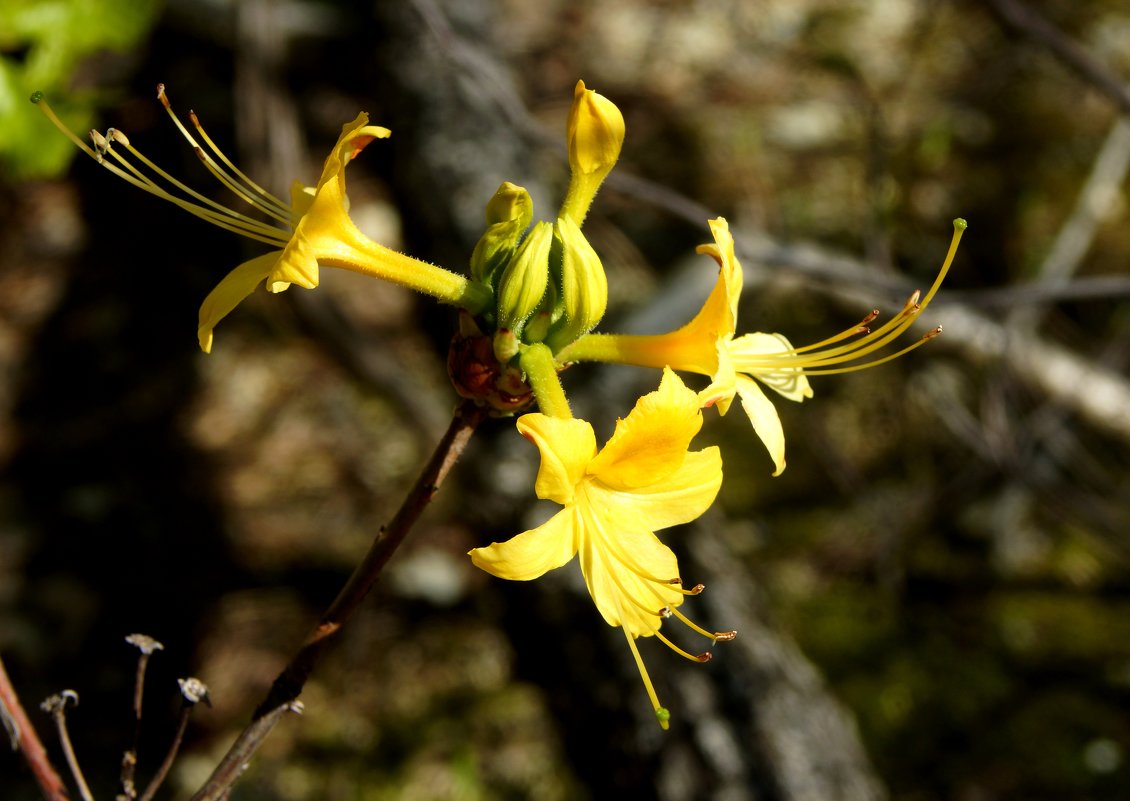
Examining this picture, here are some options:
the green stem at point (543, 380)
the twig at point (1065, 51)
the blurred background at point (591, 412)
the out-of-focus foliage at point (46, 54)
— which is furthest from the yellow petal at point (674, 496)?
the twig at point (1065, 51)

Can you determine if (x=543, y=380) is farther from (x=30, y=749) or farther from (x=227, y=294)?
(x=30, y=749)

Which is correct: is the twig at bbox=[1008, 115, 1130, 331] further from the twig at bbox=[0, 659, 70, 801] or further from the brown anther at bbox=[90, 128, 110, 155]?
the twig at bbox=[0, 659, 70, 801]

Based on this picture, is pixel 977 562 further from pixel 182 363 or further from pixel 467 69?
pixel 182 363

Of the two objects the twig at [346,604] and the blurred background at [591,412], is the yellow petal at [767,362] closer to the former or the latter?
the twig at [346,604]

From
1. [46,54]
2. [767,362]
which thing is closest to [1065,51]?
[767,362]

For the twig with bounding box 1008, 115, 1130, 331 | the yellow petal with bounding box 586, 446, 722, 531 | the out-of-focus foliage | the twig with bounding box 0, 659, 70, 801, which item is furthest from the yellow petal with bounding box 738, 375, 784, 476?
the twig with bounding box 1008, 115, 1130, 331

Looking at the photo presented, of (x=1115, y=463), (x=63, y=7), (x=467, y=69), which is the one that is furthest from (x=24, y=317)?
(x=1115, y=463)
